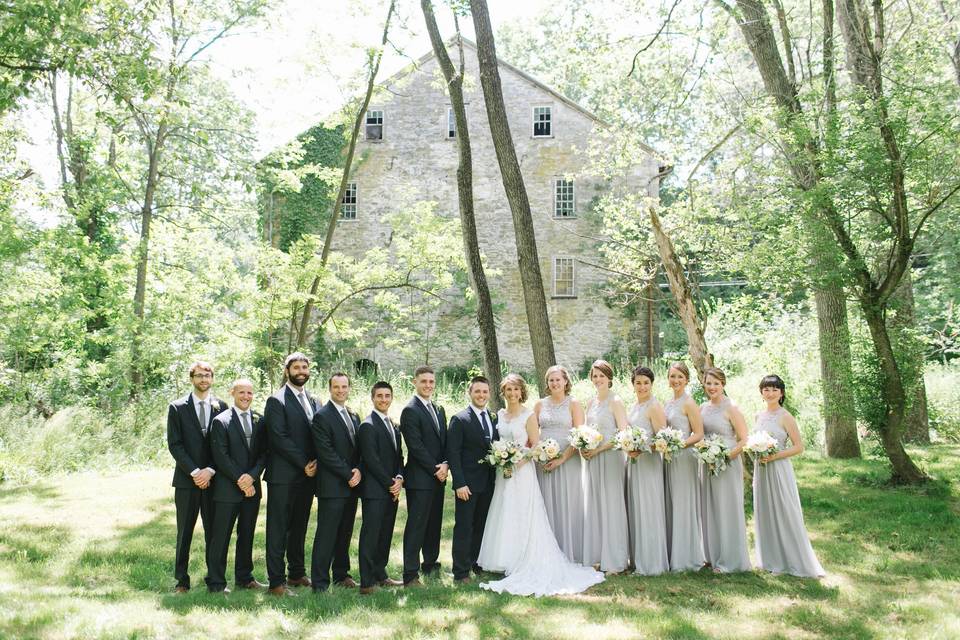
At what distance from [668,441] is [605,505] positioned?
0.89 meters

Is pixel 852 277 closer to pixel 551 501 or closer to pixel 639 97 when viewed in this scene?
pixel 551 501

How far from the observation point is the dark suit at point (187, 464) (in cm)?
634

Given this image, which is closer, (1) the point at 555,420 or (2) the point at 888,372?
(1) the point at 555,420

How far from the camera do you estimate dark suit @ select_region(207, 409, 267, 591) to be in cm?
628

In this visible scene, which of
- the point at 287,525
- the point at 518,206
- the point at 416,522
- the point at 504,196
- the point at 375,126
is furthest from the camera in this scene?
the point at 375,126

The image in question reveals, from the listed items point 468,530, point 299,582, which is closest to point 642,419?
point 468,530

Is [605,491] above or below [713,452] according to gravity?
below

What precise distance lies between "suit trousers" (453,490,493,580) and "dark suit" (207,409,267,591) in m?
1.80

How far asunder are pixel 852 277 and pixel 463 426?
19.3 ft

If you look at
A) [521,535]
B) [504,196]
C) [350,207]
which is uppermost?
[504,196]

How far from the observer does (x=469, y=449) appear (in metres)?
7.00

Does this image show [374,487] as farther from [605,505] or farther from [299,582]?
[605,505]

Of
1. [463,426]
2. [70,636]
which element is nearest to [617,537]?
[463,426]

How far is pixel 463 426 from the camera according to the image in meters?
Result: 6.95
